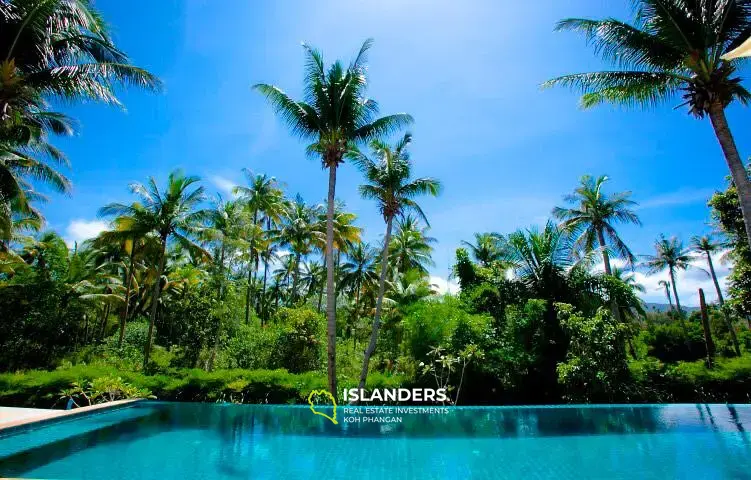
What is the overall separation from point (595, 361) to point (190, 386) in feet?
39.6

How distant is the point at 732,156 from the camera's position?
8.12m

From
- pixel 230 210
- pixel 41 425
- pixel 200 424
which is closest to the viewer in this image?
pixel 41 425

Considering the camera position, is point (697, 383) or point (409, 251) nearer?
point (697, 383)

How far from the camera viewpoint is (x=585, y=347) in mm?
11117

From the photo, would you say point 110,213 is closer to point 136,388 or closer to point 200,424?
point 136,388

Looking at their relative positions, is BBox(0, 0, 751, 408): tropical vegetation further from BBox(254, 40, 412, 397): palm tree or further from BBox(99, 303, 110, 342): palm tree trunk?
BBox(99, 303, 110, 342): palm tree trunk

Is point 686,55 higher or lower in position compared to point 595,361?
higher

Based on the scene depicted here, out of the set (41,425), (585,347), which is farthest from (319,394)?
(585,347)

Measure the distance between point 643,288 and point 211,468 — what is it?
33669 millimetres

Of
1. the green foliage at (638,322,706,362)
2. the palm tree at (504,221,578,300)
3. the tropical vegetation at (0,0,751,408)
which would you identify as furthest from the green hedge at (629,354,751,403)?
the green foliage at (638,322,706,362)

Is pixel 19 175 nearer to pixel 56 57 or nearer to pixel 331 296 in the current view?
pixel 56 57

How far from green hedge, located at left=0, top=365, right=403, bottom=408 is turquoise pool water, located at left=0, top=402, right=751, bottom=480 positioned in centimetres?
122

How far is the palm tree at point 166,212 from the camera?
54.2 ft

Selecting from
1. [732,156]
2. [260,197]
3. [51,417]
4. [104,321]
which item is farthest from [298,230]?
[732,156]
